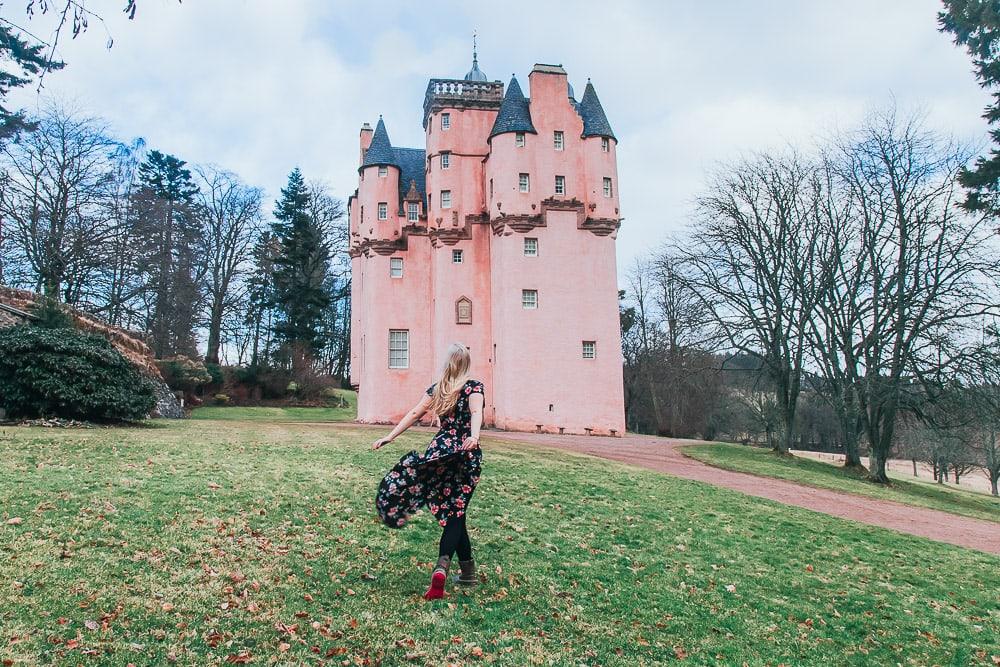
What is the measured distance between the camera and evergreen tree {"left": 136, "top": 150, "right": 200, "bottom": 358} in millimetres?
37219

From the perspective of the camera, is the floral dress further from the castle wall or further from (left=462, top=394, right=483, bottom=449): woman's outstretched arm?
the castle wall

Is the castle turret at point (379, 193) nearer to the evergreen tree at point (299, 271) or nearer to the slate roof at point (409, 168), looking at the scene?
the slate roof at point (409, 168)

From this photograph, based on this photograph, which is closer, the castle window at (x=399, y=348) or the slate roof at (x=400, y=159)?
the castle window at (x=399, y=348)

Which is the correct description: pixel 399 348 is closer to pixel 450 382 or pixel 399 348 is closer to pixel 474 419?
pixel 450 382

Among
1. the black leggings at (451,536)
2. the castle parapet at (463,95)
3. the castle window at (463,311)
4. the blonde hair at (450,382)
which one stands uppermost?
the castle parapet at (463,95)

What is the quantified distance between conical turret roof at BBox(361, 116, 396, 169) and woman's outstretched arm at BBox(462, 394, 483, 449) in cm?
3217

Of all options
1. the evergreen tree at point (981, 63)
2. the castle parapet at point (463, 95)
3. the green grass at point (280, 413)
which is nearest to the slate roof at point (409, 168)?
the castle parapet at point (463, 95)

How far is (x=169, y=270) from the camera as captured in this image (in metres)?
40.9

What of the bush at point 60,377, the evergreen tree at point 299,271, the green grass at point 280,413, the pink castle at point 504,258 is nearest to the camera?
the bush at point 60,377

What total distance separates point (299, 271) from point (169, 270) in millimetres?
13573

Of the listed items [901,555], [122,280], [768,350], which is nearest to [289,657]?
[901,555]

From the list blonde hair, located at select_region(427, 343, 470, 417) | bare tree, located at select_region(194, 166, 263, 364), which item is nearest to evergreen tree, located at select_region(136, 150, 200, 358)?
bare tree, located at select_region(194, 166, 263, 364)

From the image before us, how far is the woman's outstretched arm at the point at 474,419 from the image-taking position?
244 inches

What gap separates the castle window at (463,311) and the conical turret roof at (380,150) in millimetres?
8668
